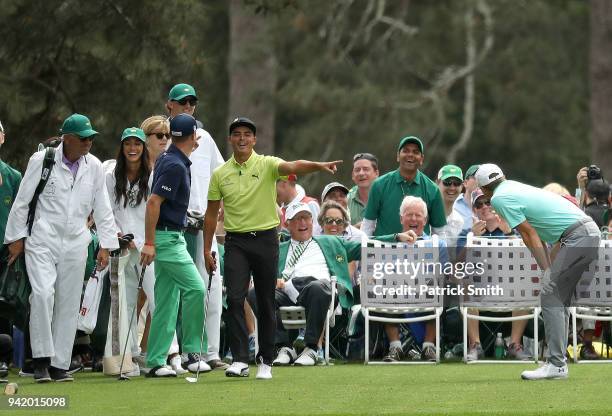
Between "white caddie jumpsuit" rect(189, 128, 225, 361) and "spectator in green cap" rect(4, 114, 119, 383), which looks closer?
"spectator in green cap" rect(4, 114, 119, 383)

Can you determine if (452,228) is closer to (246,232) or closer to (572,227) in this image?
(572,227)

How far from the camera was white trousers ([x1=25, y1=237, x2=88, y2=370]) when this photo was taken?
499 inches

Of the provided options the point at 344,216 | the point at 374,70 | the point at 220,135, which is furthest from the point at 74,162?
the point at 374,70

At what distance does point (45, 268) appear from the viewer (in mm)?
12727

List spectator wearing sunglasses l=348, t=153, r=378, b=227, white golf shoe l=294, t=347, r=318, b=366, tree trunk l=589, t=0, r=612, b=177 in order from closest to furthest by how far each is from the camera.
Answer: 1. white golf shoe l=294, t=347, r=318, b=366
2. spectator wearing sunglasses l=348, t=153, r=378, b=227
3. tree trunk l=589, t=0, r=612, b=177

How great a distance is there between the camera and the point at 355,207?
17203 mm

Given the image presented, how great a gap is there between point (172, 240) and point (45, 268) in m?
1.05

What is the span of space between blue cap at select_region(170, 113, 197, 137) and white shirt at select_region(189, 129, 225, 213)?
95 cm

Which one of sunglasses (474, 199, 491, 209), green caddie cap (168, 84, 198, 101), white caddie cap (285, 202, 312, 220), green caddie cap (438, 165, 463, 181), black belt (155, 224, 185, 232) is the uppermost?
green caddie cap (168, 84, 198, 101)

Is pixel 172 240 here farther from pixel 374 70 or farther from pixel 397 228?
pixel 374 70

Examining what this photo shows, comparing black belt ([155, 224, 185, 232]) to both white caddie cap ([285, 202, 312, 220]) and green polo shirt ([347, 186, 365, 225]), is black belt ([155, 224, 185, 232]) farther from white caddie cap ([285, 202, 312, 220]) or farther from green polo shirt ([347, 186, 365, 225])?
green polo shirt ([347, 186, 365, 225])

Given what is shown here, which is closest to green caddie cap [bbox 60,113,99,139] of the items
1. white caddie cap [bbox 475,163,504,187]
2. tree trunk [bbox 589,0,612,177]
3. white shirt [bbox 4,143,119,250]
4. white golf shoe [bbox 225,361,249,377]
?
white shirt [bbox 4,143,119,250]

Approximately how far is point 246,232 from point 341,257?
284cm

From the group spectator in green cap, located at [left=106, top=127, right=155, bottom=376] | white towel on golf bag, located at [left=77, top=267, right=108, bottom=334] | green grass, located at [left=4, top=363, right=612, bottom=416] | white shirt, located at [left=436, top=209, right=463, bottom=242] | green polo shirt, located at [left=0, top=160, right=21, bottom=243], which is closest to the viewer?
green grass, located at [left=4, top=363, right=612, bottom=416]
